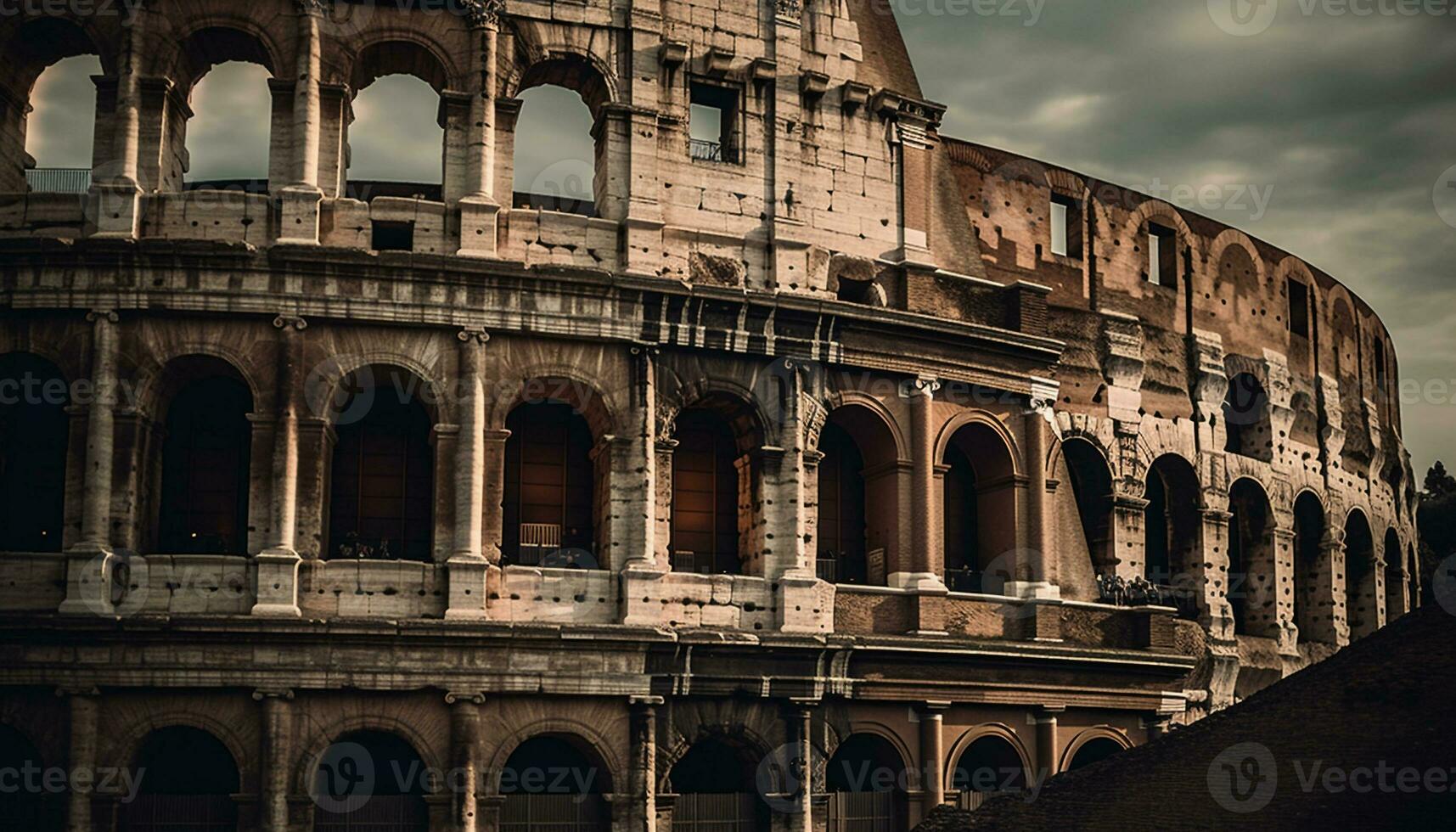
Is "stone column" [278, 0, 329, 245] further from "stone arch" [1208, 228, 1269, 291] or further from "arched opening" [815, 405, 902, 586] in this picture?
"stone arch" [1208, 228, 1269, 291]

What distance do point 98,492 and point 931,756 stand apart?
34.2 ft

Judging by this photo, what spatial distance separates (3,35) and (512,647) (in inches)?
374

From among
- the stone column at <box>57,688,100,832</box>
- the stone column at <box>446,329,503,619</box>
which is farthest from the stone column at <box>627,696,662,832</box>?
the stone column at <box>57,688,100,832</box>

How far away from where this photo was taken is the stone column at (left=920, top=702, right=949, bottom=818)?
22.3 metres

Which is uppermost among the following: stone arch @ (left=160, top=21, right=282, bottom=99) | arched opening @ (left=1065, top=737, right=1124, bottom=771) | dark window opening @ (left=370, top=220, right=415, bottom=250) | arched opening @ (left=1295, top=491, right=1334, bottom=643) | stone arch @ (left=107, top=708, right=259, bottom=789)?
stone arch @ (left=160, top=21, right=282, bottom=99)

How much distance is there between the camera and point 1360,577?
32250mm

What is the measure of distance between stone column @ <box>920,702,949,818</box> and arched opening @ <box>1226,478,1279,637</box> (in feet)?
27.2

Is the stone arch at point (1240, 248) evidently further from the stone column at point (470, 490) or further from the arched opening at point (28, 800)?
the arched opening at point (28, 800)

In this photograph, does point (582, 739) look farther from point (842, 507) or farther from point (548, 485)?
point (842, 507)

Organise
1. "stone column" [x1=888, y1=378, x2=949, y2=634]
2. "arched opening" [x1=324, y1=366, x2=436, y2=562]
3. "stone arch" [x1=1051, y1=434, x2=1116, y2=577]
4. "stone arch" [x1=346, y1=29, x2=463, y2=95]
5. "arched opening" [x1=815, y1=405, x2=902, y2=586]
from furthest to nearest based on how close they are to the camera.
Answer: "stone arch" [x1=1051, y1=434, x2=1116, y2=577] < "arched opening" [x1=815, y1=405, x2=902, y2=586] < "stone column" [x1=888, y1=378, x2=949, y2=634] < "stone arch" [x1=346, y1=29, x2=463, y2=95] < "arched opening" [x1=324, y1=366, x2=436, y2=562]

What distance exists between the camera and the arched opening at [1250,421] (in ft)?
95.6

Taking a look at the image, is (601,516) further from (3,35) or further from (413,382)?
(3,35)

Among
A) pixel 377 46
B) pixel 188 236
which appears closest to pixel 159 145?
pixel 188 236

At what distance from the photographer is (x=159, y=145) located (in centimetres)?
2111
